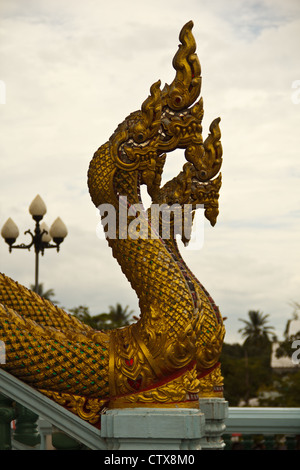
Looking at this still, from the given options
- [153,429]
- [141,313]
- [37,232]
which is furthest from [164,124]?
[37,232]

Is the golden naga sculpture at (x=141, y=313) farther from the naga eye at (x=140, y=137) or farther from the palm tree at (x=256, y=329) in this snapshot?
the palm tree at (x=256, y=329)

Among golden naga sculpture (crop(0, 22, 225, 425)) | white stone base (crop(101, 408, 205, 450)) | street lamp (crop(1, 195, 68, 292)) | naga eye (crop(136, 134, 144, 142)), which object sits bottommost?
white stone base (crop(101, 408, 205, 450))

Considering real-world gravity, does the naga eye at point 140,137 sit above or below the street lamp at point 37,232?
below

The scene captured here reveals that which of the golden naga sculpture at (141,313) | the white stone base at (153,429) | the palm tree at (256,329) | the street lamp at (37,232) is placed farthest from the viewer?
the palm tree at (256,329)

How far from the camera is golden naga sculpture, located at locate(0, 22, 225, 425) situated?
4137mm

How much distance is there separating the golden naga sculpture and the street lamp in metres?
5.24

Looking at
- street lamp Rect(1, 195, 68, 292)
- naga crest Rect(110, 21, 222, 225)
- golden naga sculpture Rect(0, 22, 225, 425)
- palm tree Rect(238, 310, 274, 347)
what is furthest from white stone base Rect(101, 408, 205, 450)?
palm tree Rect(238, 310, 274, 347)

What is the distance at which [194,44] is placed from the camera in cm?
467

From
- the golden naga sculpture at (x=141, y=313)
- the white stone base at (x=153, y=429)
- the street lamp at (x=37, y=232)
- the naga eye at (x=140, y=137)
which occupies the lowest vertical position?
the white stone base at (x=153, y=429)

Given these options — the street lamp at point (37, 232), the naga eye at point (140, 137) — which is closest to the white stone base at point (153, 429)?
the naga eye at point (140, 137)

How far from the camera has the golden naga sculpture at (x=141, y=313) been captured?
4.14 metres

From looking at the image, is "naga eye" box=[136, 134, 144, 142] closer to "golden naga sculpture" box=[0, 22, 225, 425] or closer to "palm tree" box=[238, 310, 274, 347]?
"golden naga sculpture" box=[0, 22, 225, 425]

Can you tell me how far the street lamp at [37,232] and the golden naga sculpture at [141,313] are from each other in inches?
206
